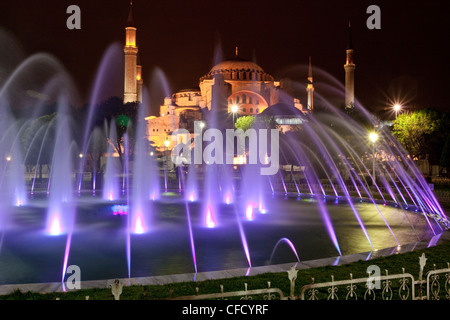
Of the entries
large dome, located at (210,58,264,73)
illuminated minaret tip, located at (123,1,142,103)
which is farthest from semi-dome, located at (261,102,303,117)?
illuminated minaret tip, located at (123,1,142,103)

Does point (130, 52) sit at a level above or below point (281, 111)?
below

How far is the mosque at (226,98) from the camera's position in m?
91.6

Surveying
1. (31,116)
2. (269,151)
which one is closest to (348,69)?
(269,151)

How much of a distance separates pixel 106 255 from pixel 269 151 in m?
35.3

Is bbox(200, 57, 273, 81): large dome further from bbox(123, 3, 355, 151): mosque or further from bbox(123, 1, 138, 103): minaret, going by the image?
bbox(123, 1, 138, 103): minaret

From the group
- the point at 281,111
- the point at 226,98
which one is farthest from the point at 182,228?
the point at 226,98

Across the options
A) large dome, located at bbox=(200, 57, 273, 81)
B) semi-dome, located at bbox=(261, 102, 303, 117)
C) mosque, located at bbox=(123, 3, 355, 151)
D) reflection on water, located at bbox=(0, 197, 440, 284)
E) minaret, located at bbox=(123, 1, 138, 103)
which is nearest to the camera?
reflection on water, located at bbox=(0, 197, 440, 284)

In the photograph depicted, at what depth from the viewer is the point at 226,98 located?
99.6 m

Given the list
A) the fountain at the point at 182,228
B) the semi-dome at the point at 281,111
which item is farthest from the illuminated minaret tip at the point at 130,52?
the fountain at the point at 182,228

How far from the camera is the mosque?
91.6 metres

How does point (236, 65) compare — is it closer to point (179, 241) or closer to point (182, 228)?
point (182, 228)

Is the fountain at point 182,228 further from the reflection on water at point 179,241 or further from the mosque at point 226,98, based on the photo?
the mosque at point 226,98
